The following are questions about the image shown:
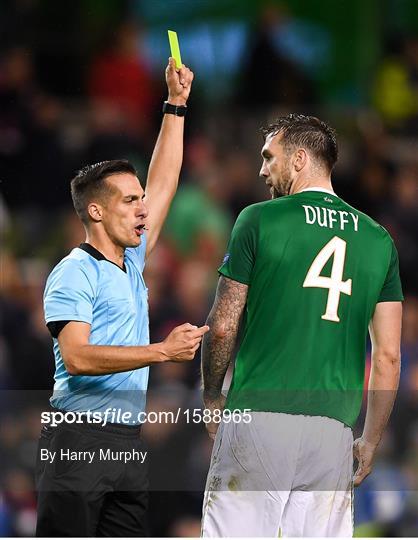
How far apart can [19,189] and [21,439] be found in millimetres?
2101

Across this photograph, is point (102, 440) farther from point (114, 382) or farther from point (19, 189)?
point (19, 189)

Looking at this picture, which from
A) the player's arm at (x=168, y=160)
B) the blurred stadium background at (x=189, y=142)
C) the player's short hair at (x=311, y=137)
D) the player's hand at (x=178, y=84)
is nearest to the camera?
the player's short hair at (x=311, y=137)

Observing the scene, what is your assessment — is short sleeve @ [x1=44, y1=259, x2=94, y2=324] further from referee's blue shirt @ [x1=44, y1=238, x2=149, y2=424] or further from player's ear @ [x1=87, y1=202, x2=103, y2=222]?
player's ear @ [x1=87, y1=202, x2=103, y2=222]

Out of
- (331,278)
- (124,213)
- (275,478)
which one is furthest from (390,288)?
(124,213)

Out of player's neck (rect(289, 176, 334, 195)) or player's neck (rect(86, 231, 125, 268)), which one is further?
player's neck (rect(86, 231, 125, 268))

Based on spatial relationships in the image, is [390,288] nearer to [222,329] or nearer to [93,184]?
[222,329]

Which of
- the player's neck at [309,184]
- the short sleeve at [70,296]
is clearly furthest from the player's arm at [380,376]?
the short sleeve at [70,296]

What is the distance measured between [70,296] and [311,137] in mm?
1081

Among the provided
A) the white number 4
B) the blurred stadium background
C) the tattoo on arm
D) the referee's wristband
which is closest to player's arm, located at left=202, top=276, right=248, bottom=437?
the tattoo on arm

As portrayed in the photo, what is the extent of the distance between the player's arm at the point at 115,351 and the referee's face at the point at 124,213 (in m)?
0.41

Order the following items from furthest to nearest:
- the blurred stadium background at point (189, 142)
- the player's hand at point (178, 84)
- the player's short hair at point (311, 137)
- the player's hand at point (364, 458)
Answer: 1. the blurred stadium background at point (189, 142)
2. the player's hand at point (178, 84)
3. the player's hand at point (364, 458)
4. the player's short hair at point (311, 137)

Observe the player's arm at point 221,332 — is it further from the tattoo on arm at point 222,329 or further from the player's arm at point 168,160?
the player's arm at point 168,160

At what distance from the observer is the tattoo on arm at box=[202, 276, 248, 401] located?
3.84m

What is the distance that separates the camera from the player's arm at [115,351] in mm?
3650
